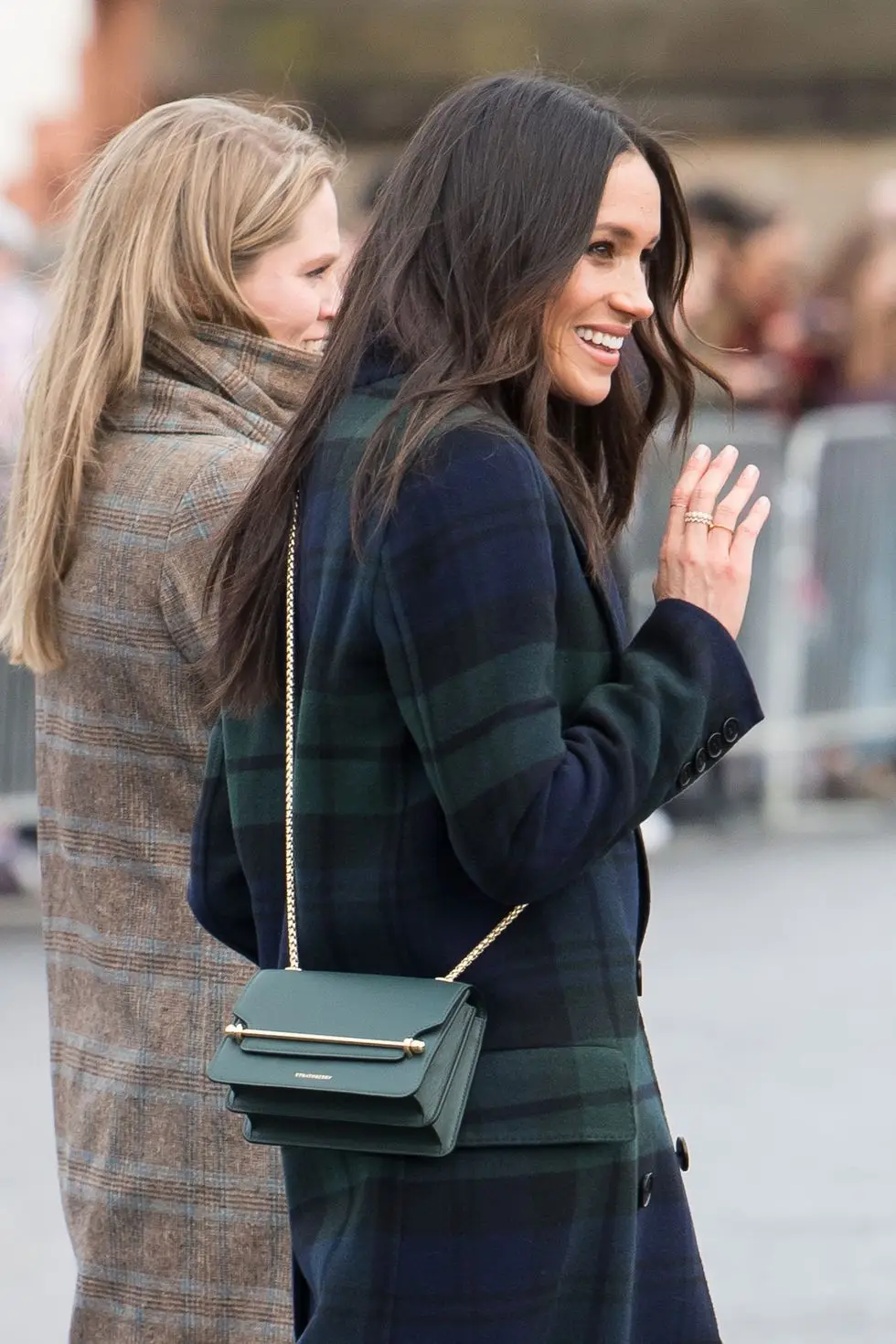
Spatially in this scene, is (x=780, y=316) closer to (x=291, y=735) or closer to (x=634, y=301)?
(x=634, y=301)

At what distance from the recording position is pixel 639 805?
215 centimetres

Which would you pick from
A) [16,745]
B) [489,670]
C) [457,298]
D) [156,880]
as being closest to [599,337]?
A: [457,298]

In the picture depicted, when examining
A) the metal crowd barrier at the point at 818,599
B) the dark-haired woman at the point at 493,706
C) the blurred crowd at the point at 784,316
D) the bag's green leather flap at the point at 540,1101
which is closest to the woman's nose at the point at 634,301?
the dark-haired woman at the point at 493,706

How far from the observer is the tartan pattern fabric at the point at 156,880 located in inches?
111

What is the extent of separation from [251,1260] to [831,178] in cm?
1135

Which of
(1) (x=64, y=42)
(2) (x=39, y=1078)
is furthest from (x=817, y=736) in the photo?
(1) (x=64, y=42)

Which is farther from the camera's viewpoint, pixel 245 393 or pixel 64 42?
pixel 64 42

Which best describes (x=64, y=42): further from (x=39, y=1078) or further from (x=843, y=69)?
(x=39, y=1078)

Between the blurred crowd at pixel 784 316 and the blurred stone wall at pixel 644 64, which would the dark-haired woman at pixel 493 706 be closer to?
the blurred crowd at pixel 784 316

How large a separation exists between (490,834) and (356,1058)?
0.82 ft

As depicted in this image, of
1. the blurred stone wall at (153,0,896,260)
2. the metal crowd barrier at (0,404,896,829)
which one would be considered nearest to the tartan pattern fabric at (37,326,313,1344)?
the metal crowd barrier at (0,404,896,829)

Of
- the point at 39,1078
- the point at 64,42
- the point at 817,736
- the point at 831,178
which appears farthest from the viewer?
the point at 831,178

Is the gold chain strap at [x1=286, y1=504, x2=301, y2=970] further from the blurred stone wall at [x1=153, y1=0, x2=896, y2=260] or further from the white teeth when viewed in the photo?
the blurred stone wall at [x1=153, y1=0, x2=896, y2=260]

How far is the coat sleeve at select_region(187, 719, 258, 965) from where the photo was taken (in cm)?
247
